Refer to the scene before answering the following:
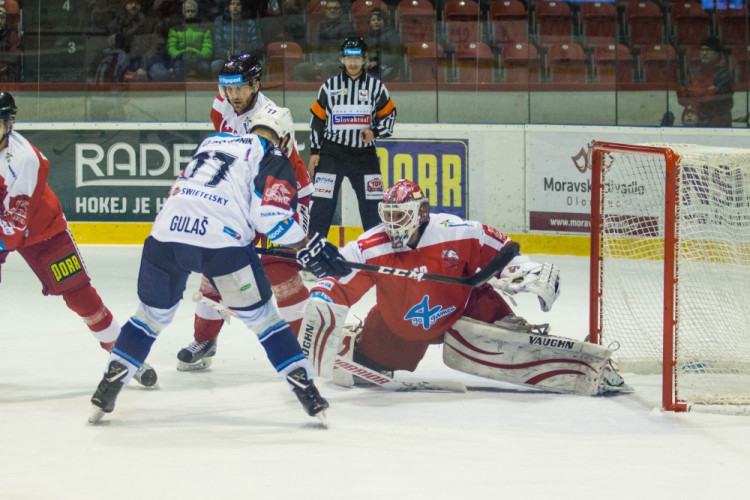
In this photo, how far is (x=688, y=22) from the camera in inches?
313

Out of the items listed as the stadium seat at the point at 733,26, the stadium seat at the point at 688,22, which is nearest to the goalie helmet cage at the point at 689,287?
the stadium seat at the point at 733,26

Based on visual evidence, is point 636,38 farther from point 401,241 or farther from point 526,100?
point 401,241

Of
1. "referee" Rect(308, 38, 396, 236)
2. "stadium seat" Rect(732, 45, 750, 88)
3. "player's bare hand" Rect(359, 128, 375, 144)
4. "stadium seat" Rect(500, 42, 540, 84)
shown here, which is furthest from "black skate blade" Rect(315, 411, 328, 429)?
"stadium seat" Rect(732, 45, 750, 88)

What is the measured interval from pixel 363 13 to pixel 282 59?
0.66 metres

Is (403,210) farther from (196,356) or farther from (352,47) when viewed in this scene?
(352,47)

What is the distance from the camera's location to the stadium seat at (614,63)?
7.71 metres

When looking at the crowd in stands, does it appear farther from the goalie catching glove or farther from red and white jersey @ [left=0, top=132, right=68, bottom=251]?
red and white jersey @ [left=0, top=132, right=68, bottom=251]

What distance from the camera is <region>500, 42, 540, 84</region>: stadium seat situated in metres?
7.89

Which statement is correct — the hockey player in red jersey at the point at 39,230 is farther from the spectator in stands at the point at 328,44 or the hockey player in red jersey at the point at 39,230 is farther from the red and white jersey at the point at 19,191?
the spectator in stands at the point at 328,44

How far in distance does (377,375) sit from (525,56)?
431 centimetres

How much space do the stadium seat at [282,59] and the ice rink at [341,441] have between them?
12.5 feet

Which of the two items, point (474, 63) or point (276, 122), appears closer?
point (276, 122)

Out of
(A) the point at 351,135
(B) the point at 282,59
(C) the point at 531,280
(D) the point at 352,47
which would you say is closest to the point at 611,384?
(C) the point at 531,280

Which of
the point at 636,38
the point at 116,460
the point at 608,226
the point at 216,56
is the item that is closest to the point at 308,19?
the point at 216,56
